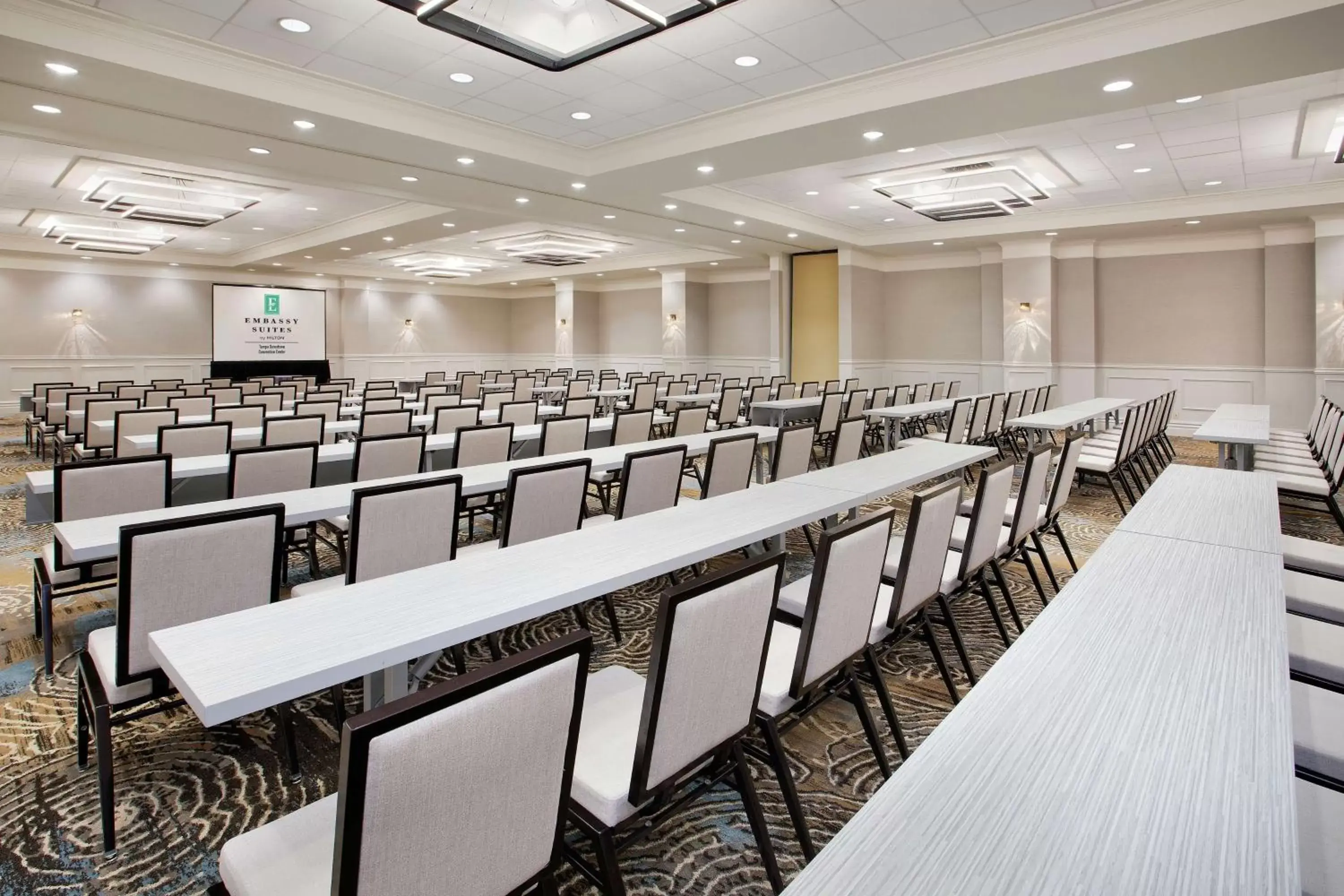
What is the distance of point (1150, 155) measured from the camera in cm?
805

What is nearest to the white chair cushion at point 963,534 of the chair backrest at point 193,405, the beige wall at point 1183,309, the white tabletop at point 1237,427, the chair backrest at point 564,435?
the white tabletop at point 1237,427

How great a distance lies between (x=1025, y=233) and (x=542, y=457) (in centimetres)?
1014

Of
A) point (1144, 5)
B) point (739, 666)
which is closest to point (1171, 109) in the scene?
point (1144, 5)

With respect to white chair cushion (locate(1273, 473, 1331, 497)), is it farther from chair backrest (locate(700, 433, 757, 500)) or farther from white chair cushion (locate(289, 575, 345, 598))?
white chair cushion (locate(289, 575, 345, 598))

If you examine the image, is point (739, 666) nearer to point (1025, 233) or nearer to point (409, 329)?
point (1025, 233)

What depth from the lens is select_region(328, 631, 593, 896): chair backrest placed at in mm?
1042

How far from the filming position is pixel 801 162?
758 cm

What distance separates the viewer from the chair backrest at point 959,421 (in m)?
7.09

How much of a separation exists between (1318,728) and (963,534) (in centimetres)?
192

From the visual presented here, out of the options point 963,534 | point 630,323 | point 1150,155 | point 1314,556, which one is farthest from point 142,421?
point 630,323

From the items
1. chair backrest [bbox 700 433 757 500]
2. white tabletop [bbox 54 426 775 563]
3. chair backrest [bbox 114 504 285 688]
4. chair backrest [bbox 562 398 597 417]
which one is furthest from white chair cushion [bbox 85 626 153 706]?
chair backrest [bbox 562 398 597 417]

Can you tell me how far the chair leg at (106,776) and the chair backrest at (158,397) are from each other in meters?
7.26

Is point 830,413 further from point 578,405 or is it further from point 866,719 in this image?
point 866,719

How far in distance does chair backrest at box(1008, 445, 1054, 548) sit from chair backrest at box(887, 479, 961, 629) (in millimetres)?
885
